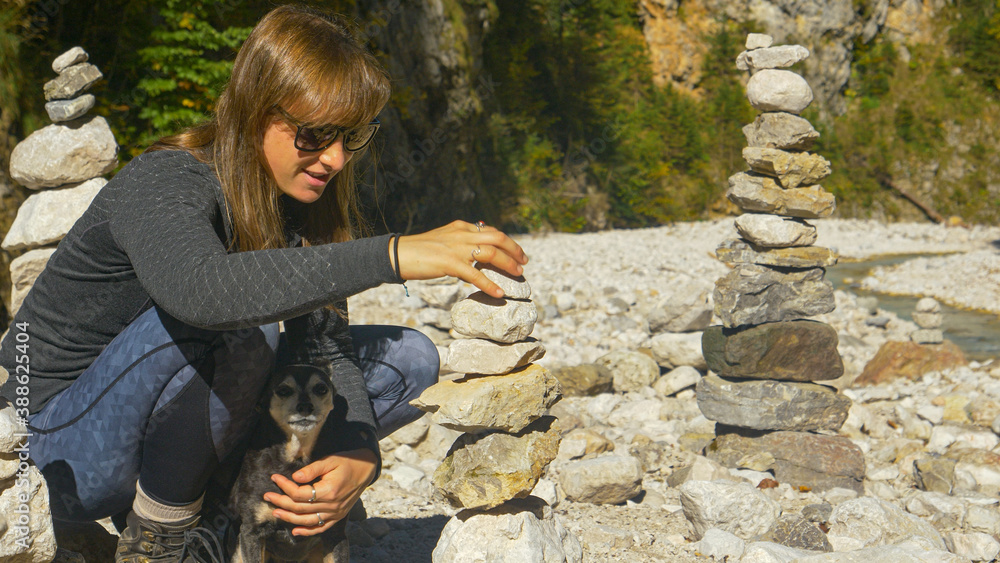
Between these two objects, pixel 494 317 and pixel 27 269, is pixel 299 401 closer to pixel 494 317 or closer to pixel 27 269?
pixel 494 317

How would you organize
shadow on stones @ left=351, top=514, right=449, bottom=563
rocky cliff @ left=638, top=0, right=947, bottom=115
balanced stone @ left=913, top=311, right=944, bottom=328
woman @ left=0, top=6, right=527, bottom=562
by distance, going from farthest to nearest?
rocky cliff @ left=638, top=0, right=947, bottom=115 → balanced stone @ left=913, top=311, right=944, bottom=328 → shadow on stones @ left=351, top=514, right=449, bottom=563 → woman @ left=0, top=6, right=527, bottom=562

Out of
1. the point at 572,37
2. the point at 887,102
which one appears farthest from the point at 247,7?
the point at 887,102

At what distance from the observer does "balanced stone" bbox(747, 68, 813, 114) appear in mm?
4090

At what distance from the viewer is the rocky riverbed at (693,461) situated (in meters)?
3.04

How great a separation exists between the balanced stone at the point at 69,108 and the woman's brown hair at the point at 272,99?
2157 millimetres

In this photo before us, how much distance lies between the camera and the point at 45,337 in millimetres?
2336

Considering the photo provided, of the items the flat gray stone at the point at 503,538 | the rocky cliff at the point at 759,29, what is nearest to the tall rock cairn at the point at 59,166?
the flat gray stone at the point at 503,538

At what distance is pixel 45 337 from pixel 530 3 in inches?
639

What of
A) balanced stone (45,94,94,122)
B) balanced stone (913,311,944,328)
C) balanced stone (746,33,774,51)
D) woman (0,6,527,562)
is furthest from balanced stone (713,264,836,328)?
balanced stone (913,311,944,328)

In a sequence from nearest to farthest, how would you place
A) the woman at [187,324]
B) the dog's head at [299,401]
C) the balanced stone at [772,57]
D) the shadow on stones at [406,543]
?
the woman at [187,324]
the dog's head at [299,401]
the shadow on stones at [406,543]
the balanced stone at [772,57]

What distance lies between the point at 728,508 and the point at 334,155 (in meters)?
2.18

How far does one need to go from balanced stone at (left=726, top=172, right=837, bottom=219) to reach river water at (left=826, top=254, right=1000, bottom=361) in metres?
4.09

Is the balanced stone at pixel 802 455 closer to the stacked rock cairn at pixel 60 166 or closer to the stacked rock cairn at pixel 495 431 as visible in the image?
the stacked rock cairn at pixel 495 431

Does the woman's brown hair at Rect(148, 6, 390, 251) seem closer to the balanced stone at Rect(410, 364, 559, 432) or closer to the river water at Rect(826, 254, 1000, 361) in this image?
the balanced stone at Rect(410, 364, 559, 432)
